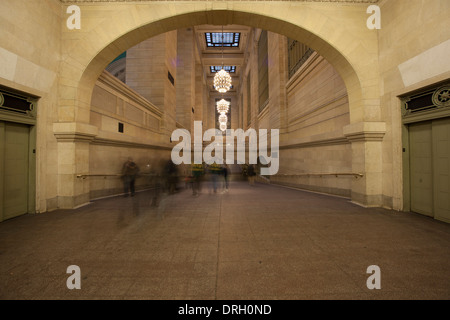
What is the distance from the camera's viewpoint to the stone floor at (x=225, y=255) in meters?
2.18

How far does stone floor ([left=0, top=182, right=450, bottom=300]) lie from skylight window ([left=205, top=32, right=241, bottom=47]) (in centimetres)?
2469

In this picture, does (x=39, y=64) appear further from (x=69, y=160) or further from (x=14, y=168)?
(x=14, y=168)

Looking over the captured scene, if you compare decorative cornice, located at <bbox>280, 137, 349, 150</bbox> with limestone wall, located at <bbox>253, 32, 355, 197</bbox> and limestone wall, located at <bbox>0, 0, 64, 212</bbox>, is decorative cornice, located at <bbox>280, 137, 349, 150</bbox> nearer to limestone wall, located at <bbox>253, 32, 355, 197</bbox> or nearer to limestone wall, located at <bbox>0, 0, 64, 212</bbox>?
limestone wall, located at <bbox>253, 32, 355, 197</bbox>

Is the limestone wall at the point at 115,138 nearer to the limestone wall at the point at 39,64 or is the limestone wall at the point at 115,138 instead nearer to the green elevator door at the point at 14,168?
the limestone wall at the point at 39,64

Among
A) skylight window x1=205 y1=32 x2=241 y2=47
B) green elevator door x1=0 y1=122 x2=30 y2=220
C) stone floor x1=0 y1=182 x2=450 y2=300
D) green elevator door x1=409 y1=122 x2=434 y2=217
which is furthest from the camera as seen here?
skylight window x1=205 y1=32 x2=241 y2=47

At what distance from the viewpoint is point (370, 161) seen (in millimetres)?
5984

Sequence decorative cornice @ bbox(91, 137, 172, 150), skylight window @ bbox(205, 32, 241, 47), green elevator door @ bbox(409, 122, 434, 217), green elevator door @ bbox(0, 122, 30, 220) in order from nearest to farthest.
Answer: green elevator door @ bbox(0, 122, 30, 220) < green elevator door @ bbox(409, 122, 434, 217) < decorative cornice @ bbox(91, 137, 172, 150) < skylight window @ bbox(205, 32, 241, 47)

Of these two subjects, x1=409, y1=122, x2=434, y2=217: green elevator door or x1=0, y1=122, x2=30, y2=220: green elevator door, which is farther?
x1=409, y1=122, x2=434, y2=217: green elevator door

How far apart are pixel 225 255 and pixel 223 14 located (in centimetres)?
708

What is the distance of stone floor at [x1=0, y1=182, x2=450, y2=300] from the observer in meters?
2.18

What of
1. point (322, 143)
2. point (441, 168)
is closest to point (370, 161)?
point (441, 168)

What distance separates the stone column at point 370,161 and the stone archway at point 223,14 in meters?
0.03

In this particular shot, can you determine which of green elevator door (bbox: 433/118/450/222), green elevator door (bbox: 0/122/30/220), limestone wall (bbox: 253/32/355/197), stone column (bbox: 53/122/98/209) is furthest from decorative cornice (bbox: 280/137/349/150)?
green elevator door (bbox: 0/122/30/220)

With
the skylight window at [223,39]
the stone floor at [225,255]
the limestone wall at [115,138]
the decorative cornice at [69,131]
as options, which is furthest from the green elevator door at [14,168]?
the skylight window at [223,39]
